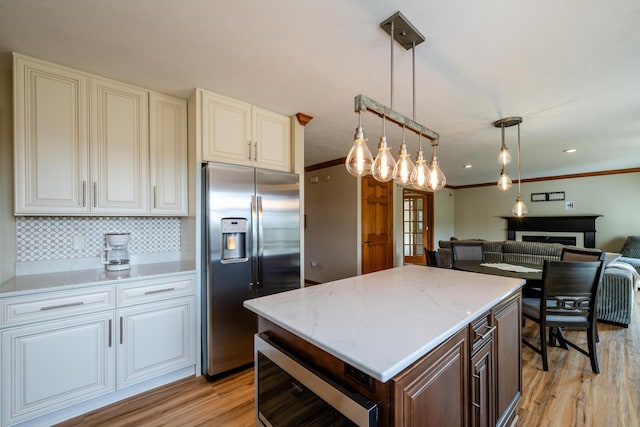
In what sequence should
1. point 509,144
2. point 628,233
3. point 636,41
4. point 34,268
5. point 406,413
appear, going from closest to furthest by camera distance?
point 406,413, point 636,41, point 34,268, point 509,144, point 628,233

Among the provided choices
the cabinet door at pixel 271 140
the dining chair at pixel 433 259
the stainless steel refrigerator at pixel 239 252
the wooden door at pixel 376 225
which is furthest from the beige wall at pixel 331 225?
the stainless steel refrigerator at pixel 239 252

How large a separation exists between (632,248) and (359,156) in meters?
6.79

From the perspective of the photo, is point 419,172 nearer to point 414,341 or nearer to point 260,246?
point 414,341

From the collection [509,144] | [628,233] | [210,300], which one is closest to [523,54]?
[509,144]

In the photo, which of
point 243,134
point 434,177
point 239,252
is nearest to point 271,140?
point 243,134

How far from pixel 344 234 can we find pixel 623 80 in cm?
359

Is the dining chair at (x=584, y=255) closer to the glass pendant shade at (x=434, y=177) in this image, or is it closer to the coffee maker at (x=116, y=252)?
the glass pendant shade at (x=434, y=177)

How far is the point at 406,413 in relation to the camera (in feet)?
2.82

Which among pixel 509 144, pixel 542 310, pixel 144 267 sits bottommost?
pixel 542 310

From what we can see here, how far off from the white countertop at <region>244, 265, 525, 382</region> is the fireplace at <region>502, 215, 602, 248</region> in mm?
6270

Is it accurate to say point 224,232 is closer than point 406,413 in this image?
No

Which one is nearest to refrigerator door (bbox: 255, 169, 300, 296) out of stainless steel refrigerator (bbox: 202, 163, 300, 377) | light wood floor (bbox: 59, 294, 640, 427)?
stainless steel refrigerator (bbox: 202, 163, 300, 377)

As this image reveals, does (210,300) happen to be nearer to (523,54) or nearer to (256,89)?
(256,89)

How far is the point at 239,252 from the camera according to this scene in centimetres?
238
